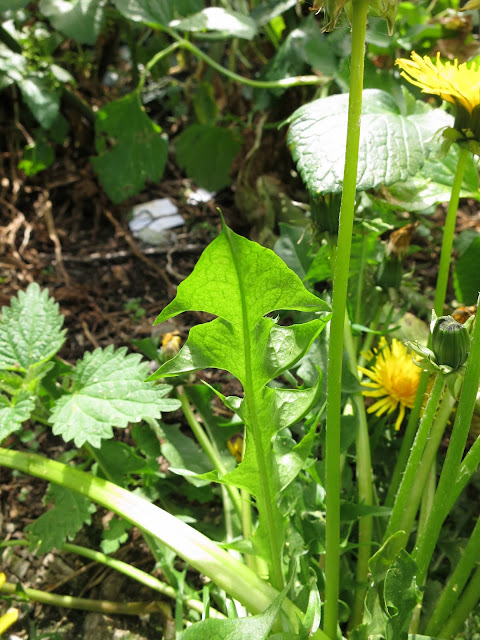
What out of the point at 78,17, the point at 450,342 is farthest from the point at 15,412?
the point at 78,17

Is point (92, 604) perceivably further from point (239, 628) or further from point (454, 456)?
point (454, 456)

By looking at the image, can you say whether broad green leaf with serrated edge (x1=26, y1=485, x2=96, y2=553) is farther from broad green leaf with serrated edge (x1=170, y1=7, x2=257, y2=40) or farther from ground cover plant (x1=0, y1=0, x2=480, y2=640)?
broad green leaf with serrated edge (x1=170, y1=7, x2=257, y2=40)

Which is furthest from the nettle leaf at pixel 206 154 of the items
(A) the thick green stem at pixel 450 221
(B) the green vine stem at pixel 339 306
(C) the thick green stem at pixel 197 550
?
(B) the green vine stem at pixel 339 306

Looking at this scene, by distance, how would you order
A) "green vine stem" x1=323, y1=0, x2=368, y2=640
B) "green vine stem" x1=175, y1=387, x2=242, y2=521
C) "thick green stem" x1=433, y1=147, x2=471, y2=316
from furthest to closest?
"green vine stem" x1=175, y1=387, x2=242, y2=521 < "thick green stem" x1=433, y1=147, x2=471, y2=316 < "green vine stem" x1=323, y1=0, x2=368, y2=640

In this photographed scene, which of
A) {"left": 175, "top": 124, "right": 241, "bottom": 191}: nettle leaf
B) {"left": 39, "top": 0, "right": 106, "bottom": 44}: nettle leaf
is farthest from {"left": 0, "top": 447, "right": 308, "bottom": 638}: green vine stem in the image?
{"left": 39, "top": 0, "right": 106, "bottom": 44}: nettle leaf

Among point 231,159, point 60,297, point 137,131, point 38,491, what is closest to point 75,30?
point 137,131

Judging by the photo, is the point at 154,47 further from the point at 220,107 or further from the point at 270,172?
the point at 270,172

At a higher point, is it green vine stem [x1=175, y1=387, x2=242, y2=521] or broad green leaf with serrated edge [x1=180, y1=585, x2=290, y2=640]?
broad green leaf with serrated edge [x1=180, y1=585, x2=290, y2=640]
